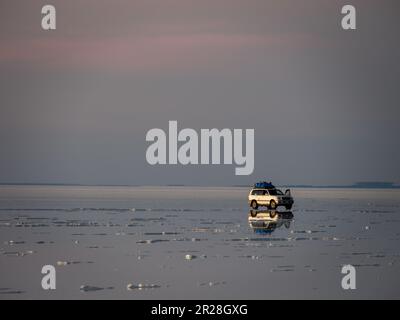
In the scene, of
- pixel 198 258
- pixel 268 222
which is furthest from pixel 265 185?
pixel 198 258

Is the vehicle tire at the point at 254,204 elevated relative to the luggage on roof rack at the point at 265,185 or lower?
lower

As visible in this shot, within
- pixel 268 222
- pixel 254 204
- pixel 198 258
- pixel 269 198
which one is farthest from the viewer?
pixel 254 204

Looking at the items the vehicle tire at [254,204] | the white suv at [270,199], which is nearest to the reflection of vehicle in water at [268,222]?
the white suv at [270,199]

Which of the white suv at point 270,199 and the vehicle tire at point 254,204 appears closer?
the white suv at point 270,199

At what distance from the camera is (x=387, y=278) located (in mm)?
28422

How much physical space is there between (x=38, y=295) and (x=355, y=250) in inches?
614

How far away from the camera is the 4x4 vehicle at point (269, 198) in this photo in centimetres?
6775

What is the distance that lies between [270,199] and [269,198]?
103mm

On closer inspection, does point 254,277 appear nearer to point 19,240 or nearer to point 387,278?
point 387,278

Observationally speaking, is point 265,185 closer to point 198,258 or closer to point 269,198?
point 269,198

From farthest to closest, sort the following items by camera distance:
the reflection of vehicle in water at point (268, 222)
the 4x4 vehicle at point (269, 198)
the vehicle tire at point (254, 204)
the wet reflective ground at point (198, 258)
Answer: the vehicle tire at point (254, 204) < the 4x4 vehicle at point (269, 198) < the reflection of vehicle in water at point (268, 222) < the wet reflective ground at point (198, 258)

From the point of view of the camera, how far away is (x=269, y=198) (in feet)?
223

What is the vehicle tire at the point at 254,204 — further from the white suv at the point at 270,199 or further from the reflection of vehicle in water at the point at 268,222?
the reflection of vehicle in water at the point at 268,222
